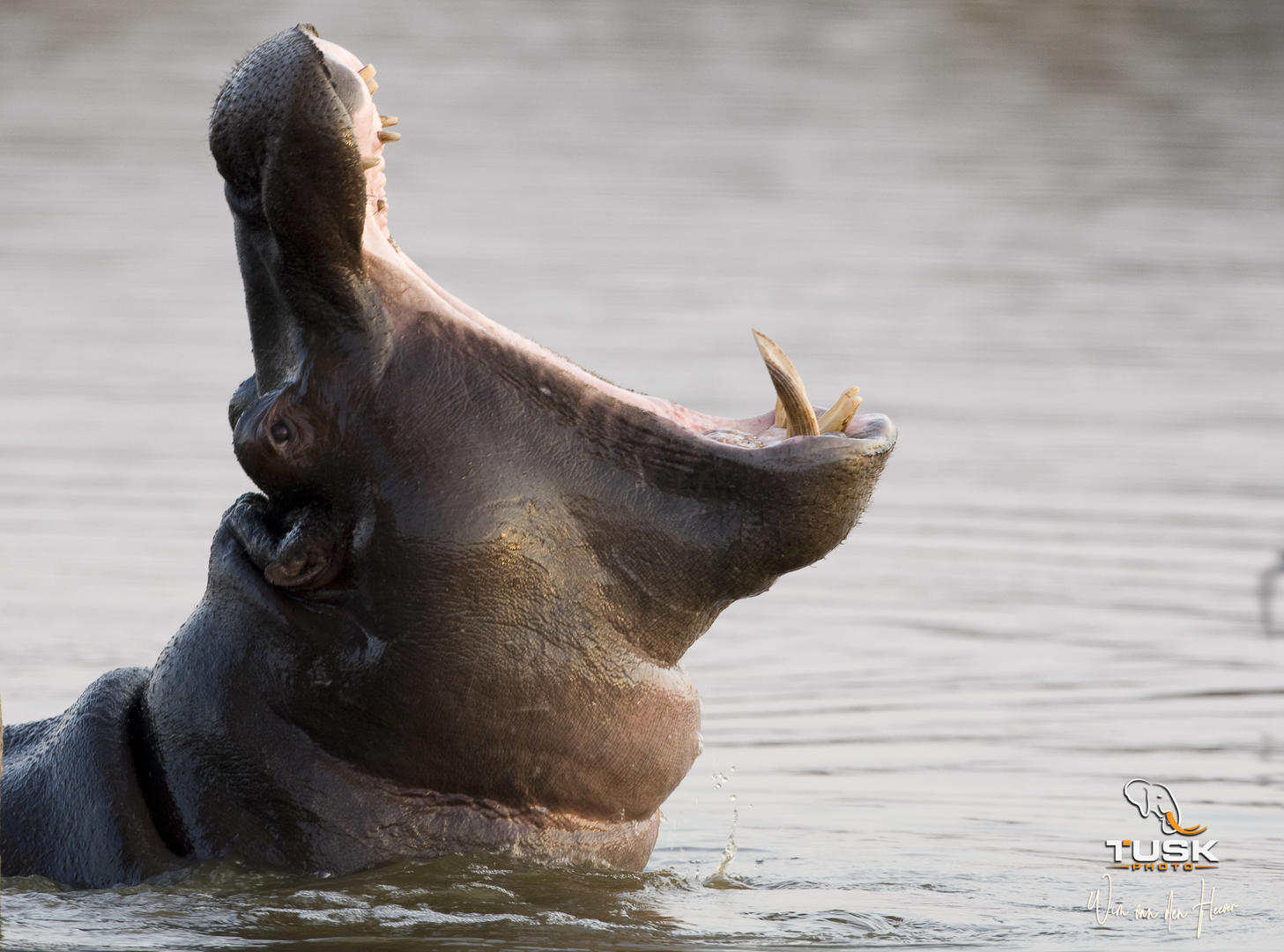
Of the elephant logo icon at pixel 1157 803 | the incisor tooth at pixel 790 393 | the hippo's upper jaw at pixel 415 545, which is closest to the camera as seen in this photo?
the hippo's upper jaw at pixel 415 545

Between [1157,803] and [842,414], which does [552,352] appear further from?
[1157,803]

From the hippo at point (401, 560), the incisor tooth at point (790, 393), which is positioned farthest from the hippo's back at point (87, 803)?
the incisor tooth at point (790, 393)

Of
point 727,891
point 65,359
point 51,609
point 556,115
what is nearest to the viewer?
point 727,891

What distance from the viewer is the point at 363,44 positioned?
26188 millimetres

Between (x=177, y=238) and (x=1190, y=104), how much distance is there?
1186cm

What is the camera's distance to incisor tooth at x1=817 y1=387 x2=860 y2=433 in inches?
176

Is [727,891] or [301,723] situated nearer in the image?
[301,723]

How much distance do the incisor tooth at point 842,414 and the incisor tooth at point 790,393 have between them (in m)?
0.02

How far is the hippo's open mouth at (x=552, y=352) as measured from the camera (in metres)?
4.34

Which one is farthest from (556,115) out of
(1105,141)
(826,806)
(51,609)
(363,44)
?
(826,806)

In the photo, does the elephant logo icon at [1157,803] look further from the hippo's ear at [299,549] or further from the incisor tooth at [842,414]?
the hippo's ear at [299,549]

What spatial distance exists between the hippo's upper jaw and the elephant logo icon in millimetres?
1633

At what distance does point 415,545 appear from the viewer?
4.30 metres

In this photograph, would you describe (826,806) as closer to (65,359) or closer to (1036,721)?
(1036,721)
